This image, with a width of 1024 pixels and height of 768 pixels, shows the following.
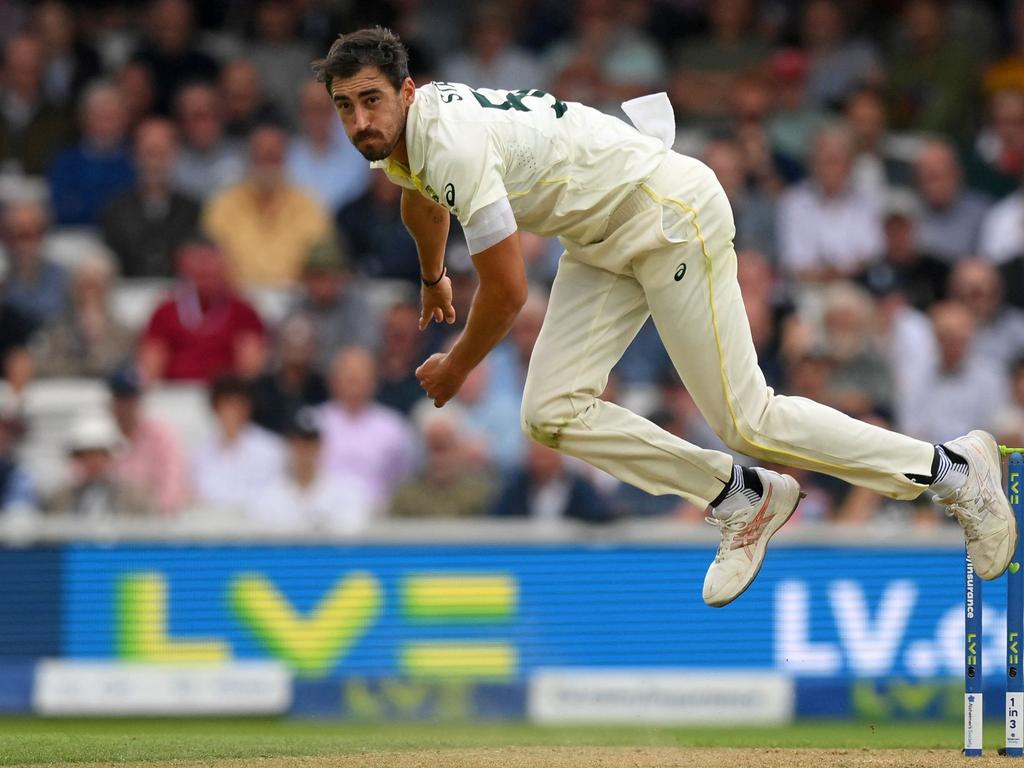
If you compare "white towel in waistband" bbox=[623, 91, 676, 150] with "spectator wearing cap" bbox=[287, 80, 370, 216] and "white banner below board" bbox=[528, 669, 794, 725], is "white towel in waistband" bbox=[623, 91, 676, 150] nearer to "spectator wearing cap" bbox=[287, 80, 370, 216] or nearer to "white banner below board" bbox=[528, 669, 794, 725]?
"white banner below board" bbox=[528, 669, 794, 725]

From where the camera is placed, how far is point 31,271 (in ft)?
38.6

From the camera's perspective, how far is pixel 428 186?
5883 mm

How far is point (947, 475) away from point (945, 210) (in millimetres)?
6154

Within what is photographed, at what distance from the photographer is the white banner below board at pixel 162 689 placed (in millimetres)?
9281

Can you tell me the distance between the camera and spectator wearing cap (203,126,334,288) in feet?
39.4

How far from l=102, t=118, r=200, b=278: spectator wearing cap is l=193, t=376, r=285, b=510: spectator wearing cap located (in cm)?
155

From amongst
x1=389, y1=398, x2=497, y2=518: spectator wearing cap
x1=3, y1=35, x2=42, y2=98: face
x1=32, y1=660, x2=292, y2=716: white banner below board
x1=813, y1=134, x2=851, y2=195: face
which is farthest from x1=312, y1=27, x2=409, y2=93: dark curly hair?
x1=3, y1=35, x2=42, y2=98: face

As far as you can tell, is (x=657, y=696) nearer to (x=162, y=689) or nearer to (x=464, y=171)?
(x=162, y=689)

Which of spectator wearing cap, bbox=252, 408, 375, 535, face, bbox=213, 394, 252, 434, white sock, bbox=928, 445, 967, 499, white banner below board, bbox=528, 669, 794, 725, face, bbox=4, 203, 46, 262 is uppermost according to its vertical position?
face, bbox=4, 203, 46, 262

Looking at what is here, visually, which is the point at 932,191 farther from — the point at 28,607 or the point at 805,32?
the point at 28,607

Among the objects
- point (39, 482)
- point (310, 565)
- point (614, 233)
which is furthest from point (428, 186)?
point (39, 482)

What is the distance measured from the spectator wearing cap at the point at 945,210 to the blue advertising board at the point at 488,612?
3.32m

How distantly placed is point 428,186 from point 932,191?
7.10m

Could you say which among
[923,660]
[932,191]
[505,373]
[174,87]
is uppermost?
[174,87]
